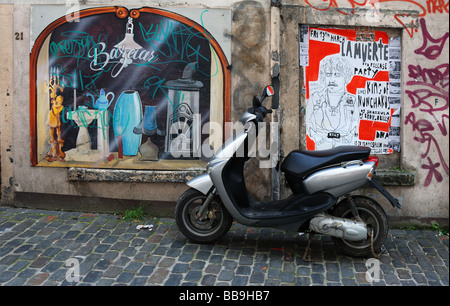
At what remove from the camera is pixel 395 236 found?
5.86 meters

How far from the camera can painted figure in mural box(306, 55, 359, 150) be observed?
6.37m

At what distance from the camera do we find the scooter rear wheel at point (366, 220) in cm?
498

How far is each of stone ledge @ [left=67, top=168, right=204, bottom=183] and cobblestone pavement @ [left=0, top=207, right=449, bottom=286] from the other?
626 millimetres

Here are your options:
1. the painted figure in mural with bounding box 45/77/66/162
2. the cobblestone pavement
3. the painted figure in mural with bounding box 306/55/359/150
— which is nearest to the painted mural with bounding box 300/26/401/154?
→ the painted figure in mural with bounding box 306/55/359/150

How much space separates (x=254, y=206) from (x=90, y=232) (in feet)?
6.74

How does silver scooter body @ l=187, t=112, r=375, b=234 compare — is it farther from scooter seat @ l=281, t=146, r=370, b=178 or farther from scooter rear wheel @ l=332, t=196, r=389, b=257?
scooter rear wheel @ l=332, t=196, r=389, b=257

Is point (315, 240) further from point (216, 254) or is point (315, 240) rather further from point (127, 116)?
point (127, 116)

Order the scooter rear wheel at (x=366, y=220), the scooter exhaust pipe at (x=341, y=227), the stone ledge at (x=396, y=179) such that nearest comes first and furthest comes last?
the scooter exhaust pipe at (x=341, y=227) → the scooter rear wheel at (x=366, y=220) → the stone ledge at (x=396, y=179)

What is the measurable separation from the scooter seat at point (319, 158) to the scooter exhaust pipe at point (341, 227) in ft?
1.67

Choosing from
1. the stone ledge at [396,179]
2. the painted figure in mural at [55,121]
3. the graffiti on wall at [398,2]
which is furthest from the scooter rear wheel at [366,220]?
the painted figure in mural at [55,121]

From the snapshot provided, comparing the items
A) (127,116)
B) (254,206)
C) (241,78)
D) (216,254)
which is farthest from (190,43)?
(216,254)

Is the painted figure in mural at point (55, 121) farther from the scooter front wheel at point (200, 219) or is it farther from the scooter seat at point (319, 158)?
the scooter seat at point (319, 158)

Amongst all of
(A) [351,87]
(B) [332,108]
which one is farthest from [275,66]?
(A) [351,87]

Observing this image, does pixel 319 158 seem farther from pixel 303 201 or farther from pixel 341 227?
pixel 341 227
